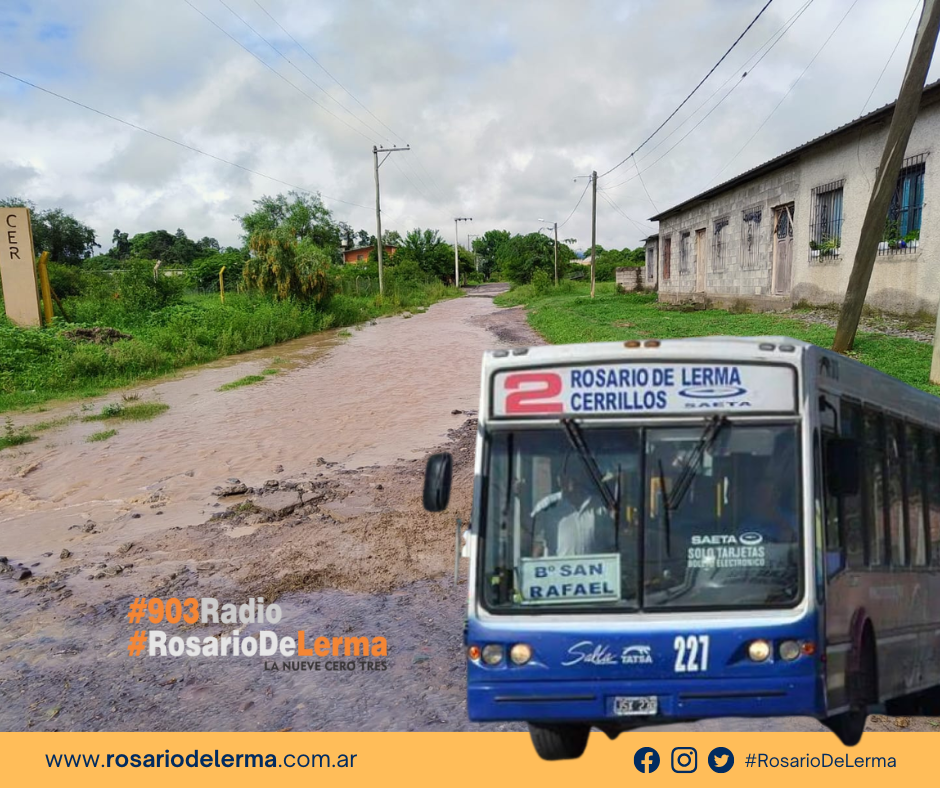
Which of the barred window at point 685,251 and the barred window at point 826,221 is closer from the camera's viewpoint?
the barred window at point 826,221

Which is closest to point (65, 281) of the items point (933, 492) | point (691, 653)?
point (933, 492)

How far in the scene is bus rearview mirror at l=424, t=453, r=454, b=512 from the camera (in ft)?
14.4

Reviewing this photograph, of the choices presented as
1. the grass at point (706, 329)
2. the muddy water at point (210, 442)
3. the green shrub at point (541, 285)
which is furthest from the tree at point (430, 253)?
the muddy water at point (210, 442)

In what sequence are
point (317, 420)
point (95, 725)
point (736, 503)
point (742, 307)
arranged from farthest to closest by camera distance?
point (742, 307)
point (317, 420)
point (95, 725)
point (736, 503)

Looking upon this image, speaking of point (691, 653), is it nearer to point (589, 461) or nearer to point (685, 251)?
point (589, 461)

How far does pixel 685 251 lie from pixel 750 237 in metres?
8.77

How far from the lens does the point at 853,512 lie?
15.4ft

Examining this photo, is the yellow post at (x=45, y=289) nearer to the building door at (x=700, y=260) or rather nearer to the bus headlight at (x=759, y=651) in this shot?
the building door at (x=700, y=260)

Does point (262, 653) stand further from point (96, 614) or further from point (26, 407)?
point (26, 407)

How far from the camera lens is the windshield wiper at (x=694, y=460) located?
4.18 metres

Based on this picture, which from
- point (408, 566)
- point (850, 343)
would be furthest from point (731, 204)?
point (408, 566)

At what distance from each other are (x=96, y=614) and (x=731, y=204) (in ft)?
84.9

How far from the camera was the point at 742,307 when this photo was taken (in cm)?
2695

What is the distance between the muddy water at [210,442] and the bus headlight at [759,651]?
7143mm
